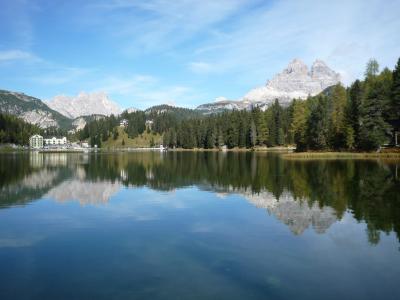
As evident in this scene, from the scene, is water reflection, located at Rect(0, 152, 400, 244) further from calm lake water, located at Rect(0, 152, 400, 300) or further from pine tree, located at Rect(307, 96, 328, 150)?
pine tree, located at Rect(307, 96, 328, 150)

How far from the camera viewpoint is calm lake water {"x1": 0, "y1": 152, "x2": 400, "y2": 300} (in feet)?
46.3

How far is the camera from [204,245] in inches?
797

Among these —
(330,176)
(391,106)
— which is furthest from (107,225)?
(391,106)

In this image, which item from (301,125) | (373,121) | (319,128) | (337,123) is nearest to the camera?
(373,121)

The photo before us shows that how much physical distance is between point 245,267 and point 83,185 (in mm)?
36869

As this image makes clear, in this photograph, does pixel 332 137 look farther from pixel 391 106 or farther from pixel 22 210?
pixel 22 210

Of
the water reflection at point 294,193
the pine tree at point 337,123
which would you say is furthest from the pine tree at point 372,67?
the water reflection at point 294,193

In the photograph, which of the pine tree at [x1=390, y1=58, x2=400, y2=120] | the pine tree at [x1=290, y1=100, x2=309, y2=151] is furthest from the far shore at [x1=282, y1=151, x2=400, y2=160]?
the pine tree at [x1=290, y1=100, x2=309, y2=151]

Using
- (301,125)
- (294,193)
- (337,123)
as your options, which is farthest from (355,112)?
(294,193)

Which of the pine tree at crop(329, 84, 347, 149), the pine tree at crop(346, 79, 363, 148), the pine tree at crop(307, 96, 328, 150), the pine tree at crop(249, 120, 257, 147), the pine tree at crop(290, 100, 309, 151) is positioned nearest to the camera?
the pine tree at crop(346, 79, 363, 148)

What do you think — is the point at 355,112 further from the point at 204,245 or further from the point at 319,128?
the point at 204,245

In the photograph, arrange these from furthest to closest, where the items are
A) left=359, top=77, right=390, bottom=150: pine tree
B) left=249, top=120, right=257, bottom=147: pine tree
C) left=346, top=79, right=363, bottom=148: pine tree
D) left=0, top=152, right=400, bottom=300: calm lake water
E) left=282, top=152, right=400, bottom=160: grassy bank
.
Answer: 1. left=249, top=120, right=257, bottom=147: pine tree
2. left=346, top=79, right=363, bottom=148: pine tree
3. left=359, top=77, right=390, bottom=150: pine tree
4. left=282, top=152, right=400, bottom=160: grassy bank
5. left=0, top=152, right=400, bottom=300: calm lake water

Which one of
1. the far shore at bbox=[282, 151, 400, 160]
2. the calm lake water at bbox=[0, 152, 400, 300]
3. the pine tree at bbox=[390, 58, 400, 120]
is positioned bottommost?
the calm lake water at bbox=[0, 152, 400, 300]

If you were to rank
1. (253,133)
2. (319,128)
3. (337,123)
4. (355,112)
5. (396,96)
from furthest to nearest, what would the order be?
(253,133)
(319,128)
(337,123)
(355,112)
(396,96)
